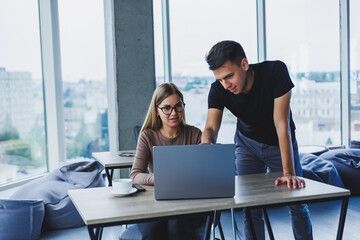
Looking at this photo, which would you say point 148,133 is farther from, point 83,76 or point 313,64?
point 313,64

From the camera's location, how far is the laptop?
164 cm

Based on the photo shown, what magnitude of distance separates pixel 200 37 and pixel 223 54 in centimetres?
385

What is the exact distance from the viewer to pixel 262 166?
255 cm

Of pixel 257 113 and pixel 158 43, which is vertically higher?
pixel 158 43

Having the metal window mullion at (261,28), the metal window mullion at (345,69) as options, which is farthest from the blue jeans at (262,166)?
the metal window mullion at (345,69)

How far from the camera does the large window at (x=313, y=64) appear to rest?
6375mm

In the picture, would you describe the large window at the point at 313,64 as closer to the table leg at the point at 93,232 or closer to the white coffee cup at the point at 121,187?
the white coffee cup at the point at 121,187

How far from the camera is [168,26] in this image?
5477mm

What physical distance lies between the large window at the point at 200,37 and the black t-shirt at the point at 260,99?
3274 millimetres

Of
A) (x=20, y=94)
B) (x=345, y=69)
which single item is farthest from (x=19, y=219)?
(x=345, y=69)

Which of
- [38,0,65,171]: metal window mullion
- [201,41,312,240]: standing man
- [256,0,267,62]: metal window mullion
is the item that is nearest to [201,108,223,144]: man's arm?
[201,41,312,240]: standing man

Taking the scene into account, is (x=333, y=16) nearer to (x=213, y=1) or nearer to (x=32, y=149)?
(x=213, y=1)

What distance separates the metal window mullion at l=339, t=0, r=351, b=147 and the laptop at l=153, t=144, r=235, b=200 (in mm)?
5568

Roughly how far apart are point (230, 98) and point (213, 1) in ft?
12.3
